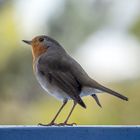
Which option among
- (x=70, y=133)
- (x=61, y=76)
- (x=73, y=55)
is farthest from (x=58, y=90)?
(x=73, y=55)

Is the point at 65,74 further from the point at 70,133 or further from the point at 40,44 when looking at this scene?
the point at 70,133

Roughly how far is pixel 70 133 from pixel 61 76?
1.53m

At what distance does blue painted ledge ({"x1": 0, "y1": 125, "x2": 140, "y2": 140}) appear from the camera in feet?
A: 14.9

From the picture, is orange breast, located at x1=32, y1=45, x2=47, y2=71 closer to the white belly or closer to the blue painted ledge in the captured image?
the white belly

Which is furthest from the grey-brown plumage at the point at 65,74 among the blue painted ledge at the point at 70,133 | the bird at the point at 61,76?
the blue painted ledge at the point at 70,133

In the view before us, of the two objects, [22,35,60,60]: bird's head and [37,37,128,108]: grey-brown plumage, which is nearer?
[37,37,128,108]: grey-brown plumage

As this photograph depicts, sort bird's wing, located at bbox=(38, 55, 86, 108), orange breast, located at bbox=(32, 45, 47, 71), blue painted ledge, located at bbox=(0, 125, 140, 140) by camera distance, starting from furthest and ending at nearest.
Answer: orange breast, located at bbox=(32, 45, 47, 71)
bird's wing, located at bbox=(38, 55, 86, 108)
blue painted ledge, located at bbox=(0, 125, 140, 140)

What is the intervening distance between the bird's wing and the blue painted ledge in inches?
40.2

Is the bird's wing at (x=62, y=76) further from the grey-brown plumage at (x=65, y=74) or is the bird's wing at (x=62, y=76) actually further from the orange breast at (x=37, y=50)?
the orange breast at (x=37, y=50)

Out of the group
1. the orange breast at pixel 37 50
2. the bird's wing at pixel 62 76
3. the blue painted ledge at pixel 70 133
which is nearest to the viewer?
the blue painted ledge at pixel 70 133

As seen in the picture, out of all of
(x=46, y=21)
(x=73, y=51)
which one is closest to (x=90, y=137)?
(x=73, y=51)

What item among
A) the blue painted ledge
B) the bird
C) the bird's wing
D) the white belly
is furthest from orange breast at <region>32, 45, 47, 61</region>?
the blue painted ledge

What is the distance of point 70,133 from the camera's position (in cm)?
454

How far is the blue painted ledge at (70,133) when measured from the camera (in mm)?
4531
